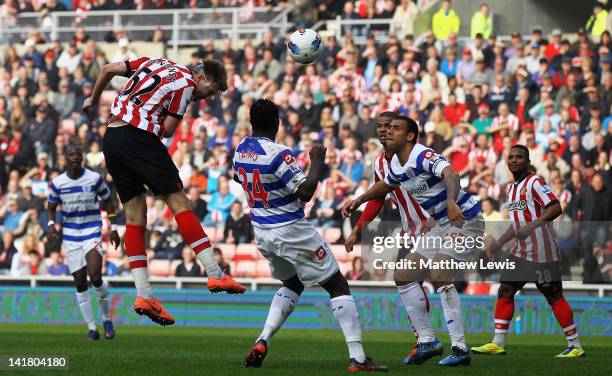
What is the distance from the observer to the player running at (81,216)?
52.0 feet

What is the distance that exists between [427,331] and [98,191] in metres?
6.66

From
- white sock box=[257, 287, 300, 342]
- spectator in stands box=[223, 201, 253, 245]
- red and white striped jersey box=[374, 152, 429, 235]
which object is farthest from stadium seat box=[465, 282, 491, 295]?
white sock box=[257, 287, 300, 342]

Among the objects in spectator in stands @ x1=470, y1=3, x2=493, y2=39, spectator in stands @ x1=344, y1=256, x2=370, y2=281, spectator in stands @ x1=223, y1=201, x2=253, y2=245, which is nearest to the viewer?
spectator in stands @ x1=344, y1=256, x2=370, y2=281

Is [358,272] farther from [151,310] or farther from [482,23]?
[151,310]

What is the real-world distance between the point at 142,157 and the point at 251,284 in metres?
10.2

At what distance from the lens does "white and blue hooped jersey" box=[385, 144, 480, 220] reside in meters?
11.0

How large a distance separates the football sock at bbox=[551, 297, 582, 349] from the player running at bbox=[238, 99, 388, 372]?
12.0ft

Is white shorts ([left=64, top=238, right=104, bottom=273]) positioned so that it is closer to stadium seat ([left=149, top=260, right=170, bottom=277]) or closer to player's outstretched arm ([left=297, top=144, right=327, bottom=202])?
stadium seat ([left=149, top=260, right=170, bottom=277])

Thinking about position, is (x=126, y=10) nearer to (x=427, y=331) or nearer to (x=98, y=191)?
(x=98, y=191)

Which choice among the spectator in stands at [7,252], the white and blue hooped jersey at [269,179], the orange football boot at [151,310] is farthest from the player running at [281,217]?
the spectator in stands at [7,252]

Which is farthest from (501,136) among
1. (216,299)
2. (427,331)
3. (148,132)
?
(148,132)

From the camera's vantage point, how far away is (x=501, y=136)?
69.7 ft

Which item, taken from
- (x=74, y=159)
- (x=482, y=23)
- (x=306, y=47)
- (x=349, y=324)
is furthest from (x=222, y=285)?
(x=482, y=23)

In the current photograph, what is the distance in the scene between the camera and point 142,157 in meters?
10.1
